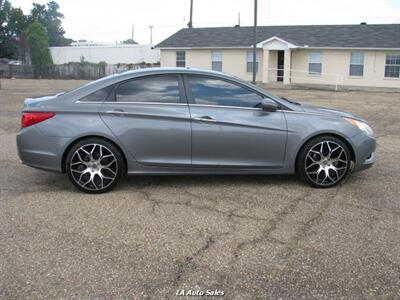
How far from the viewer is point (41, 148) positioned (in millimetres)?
5715

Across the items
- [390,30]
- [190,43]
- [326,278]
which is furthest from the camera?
[190,43]

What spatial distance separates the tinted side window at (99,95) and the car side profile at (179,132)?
0.01 metres

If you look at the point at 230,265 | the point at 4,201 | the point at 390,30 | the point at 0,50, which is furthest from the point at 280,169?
the point at 0,50

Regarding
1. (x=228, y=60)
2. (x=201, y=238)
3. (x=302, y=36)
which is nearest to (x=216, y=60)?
(x=228, y=60)

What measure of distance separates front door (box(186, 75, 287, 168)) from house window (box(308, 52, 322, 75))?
27.8 m

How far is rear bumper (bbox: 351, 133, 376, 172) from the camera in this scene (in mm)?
5969

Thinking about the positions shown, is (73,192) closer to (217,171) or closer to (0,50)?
(217,171)

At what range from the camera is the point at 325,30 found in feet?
112

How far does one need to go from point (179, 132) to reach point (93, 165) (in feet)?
3.68

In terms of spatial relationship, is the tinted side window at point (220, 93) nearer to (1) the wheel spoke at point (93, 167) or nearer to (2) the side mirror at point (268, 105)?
(2) the side mirror at point (268, 105)

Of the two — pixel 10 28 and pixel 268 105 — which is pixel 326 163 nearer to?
pixel 268 105

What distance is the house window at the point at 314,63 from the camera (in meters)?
32.3

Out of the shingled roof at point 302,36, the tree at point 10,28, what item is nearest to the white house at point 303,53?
the shingled roof at point 302,36

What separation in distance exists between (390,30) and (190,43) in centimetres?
1451
